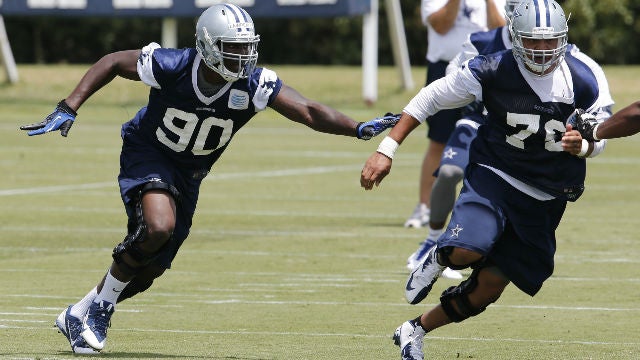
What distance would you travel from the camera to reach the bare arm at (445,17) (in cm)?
1304

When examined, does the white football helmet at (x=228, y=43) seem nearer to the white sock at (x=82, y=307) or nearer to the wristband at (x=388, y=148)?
the wristband at (x=388, y=148)

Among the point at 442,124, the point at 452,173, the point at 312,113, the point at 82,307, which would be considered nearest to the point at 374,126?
the point at 312,113

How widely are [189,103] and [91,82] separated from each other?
0.55 meters

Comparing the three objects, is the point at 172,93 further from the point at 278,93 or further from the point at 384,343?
the point at 384,343

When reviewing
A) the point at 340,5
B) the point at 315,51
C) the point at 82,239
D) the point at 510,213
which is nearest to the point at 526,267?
the point at 510,213

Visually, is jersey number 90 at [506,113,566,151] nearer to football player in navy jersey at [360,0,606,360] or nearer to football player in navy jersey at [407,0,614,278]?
football player in navy jersey at [360,0,606,360]

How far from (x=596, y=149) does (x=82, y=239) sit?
6.66 metres

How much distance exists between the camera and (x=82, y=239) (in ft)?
42.1

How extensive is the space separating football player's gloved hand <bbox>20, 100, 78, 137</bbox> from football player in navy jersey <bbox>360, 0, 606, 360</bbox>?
5.44 feet

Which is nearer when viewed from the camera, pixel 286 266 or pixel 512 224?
pixel 512 224

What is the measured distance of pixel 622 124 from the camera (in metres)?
7.10

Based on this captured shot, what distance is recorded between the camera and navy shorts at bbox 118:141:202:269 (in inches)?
312

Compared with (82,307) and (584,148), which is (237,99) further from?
(584,148)

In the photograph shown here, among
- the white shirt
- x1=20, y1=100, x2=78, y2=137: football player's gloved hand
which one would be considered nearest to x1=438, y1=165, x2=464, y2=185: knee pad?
the white shirt
